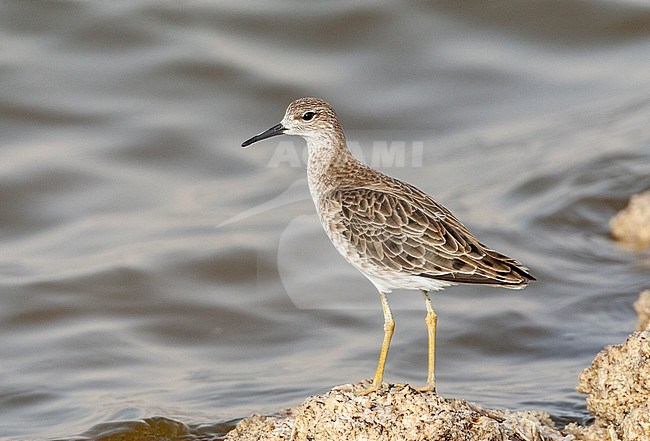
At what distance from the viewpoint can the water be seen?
7.40m

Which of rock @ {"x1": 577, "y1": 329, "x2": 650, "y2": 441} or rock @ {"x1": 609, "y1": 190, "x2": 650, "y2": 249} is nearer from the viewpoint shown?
rock @ {"x1": 577, "y1": 329, "x2": 650, "y2": 441}

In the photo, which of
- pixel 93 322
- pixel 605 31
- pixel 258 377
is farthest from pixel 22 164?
pixel 605 31

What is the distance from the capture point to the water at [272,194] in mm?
7398

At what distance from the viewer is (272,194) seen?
10.3 meters

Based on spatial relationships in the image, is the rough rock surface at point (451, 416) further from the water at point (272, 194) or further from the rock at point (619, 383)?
the water at point (272, 194)

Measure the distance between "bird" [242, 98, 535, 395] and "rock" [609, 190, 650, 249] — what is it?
4145mm

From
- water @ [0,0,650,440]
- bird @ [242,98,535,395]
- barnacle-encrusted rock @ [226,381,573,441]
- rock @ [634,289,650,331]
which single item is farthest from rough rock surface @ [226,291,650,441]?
rock @ [634,289,650,331]

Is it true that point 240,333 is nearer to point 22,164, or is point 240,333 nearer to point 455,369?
point 455,369

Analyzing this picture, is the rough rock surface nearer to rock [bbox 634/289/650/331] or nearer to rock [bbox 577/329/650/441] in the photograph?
rock [bbox 577/329/650/441]

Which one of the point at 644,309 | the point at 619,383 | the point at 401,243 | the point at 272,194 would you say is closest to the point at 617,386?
the point at 619,383

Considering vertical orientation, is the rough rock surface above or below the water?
below

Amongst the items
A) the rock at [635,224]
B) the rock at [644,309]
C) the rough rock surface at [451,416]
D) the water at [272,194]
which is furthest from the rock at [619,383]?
the rock at [635,224]

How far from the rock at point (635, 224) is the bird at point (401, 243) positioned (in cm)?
415

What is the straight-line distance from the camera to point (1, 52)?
12.2 metres
